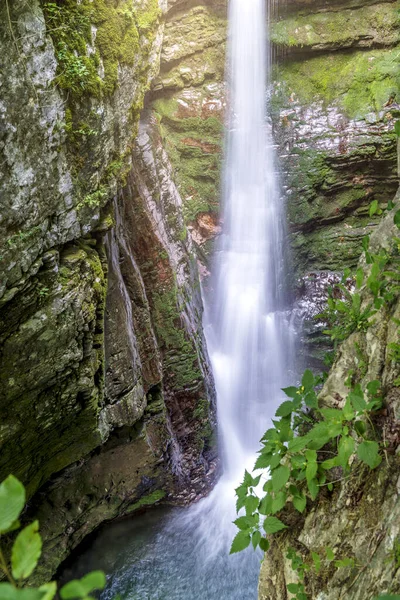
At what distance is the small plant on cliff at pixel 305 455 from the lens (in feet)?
5.64

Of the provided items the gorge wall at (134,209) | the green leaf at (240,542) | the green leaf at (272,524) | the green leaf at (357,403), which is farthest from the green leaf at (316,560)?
the gorge wall at (134,209)

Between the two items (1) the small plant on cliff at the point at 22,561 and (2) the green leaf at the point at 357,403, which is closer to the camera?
(1) the small plant on cliff at the point at 22,561

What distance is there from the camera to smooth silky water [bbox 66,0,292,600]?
5812mm

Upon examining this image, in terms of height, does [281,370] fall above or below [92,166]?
below

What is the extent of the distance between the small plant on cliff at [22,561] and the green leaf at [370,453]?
4.75ft

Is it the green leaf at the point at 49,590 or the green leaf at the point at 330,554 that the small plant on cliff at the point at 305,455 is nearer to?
the green leaf at the point at 330,554

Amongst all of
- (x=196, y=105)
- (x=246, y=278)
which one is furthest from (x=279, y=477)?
(x=196, y=105)

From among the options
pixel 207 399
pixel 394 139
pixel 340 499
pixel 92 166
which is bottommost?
pixel 207 399

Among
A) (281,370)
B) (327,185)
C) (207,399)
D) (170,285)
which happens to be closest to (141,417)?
(207,399)

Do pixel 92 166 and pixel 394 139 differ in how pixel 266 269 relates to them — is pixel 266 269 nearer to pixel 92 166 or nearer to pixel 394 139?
pixel 394 139

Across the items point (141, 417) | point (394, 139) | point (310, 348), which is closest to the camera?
point (141, 417)

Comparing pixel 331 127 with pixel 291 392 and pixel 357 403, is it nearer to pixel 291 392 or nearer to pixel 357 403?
pixel 291 392

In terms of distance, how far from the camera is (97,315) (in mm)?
4211

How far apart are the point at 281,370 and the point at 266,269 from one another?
2.63 metres
